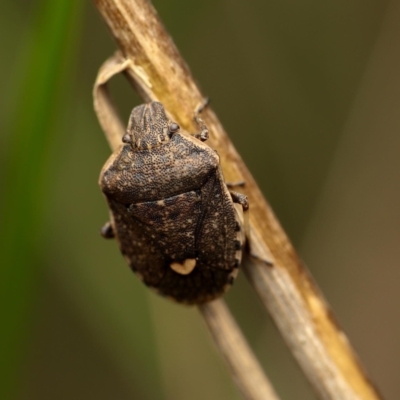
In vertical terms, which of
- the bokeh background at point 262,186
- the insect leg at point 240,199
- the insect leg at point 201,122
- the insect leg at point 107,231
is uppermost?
the insect leg at point 201,122

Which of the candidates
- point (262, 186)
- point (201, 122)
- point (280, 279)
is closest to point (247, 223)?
point (280, 279)

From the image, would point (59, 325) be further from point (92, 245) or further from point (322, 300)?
point (322, 300)

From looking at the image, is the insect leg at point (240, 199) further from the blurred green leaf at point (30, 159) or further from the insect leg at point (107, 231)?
the blurred green leaf at point (30, 159)

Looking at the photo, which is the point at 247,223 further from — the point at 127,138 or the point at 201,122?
the point at 127,138

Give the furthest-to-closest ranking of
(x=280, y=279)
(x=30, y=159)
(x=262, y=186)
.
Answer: (x=262, y=186) → (x=280, y=279) → (x=30, y=159)

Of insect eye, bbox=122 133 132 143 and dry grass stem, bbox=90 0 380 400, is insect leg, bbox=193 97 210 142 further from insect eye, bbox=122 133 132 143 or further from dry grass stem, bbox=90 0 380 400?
insect eye, bbox=122 133 132 143

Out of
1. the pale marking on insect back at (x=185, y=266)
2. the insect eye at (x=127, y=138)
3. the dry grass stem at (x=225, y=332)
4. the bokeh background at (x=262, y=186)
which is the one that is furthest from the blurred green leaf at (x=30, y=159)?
the bokeh background at (x=262, y=186)
